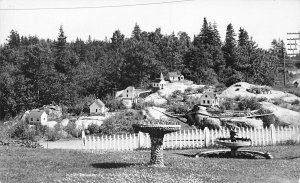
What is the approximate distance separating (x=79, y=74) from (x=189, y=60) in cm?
2480

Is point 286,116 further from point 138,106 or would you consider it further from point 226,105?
point 138,106

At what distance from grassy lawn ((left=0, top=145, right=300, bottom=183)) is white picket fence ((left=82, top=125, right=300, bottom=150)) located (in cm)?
504

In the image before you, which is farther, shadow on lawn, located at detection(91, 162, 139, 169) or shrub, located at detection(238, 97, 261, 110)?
shrub, located at detection(238, 97, 261, 110)

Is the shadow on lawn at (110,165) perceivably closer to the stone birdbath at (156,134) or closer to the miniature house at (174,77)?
the stone birdbath at (156,134)

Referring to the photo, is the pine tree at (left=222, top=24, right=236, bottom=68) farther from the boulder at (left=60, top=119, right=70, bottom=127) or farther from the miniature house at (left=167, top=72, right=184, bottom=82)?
the boulder at (left=60, top=119, right=70, bottom=127)

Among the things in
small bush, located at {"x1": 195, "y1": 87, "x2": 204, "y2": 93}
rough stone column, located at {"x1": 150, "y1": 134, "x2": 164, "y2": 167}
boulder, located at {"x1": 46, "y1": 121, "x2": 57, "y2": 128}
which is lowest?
boulder, located at {"x1": 46, "y1": 121, "x2": 57, "y2": 128}

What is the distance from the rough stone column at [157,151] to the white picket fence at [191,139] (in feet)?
24.8

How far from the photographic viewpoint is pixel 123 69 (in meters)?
76.2

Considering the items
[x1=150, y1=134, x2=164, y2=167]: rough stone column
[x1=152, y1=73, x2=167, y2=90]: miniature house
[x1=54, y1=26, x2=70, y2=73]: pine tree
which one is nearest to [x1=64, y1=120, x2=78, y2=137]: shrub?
[x1=150, y1=134, x2=164, y2=167]: rough stone column

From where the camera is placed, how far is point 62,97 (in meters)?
63.3

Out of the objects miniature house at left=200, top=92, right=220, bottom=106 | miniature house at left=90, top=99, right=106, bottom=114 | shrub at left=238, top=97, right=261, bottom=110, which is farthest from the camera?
miniature house at left=90, top=99, right=106, bottom=114

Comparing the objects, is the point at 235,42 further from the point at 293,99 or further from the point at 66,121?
the point at 66,121

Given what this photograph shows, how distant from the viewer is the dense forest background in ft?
201

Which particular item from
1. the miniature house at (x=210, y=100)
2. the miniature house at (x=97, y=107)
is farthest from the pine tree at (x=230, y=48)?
the miniature house at (x=97, y=107)
